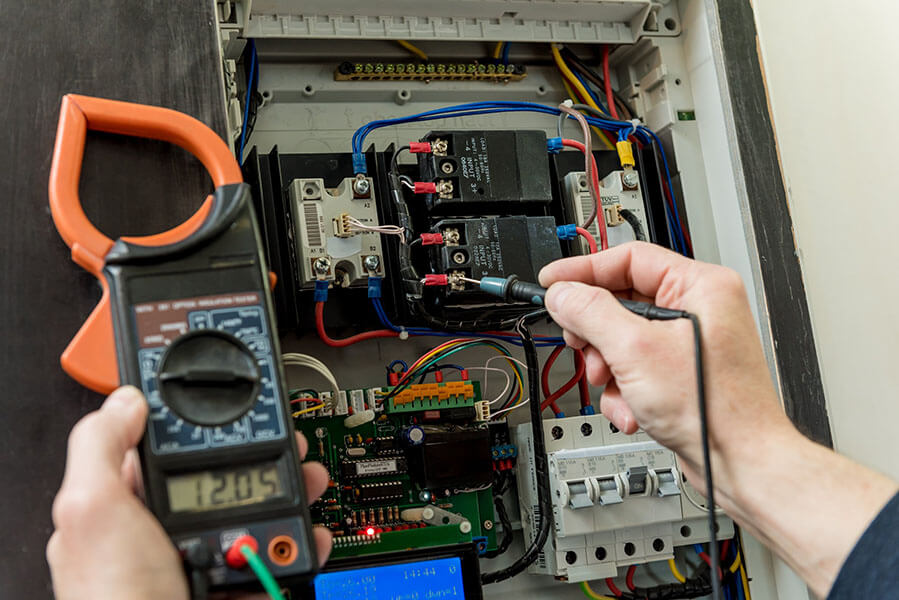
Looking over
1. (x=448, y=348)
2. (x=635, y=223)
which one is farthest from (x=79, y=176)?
(x=635, y=223)

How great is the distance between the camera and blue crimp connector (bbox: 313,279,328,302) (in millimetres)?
1405

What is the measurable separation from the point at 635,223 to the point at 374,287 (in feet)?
1.64

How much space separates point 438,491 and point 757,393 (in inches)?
26.5

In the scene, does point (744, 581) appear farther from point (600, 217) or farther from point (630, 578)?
point (600, 217)

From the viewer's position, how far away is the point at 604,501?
4.66ft

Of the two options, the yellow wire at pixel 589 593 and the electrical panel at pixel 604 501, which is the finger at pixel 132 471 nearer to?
the electrical panel at pixel 604 501

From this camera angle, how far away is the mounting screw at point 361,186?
146 centimetres

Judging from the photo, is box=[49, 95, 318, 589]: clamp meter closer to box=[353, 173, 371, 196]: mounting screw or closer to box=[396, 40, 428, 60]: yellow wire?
box=[353, 173, 371, 196]: mounting screw

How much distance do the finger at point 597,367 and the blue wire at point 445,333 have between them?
19.7 inches

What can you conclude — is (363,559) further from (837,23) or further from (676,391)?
(837,23)

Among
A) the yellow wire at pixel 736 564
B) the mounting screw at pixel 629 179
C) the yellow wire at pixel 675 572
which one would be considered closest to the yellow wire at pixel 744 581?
the yellow wire at pixel 736 564

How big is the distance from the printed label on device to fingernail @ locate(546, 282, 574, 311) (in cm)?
34

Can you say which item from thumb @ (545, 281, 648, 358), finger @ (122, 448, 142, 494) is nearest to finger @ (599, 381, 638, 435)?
thumb @ (545, 281, 648, 358)

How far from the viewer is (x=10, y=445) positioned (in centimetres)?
87
